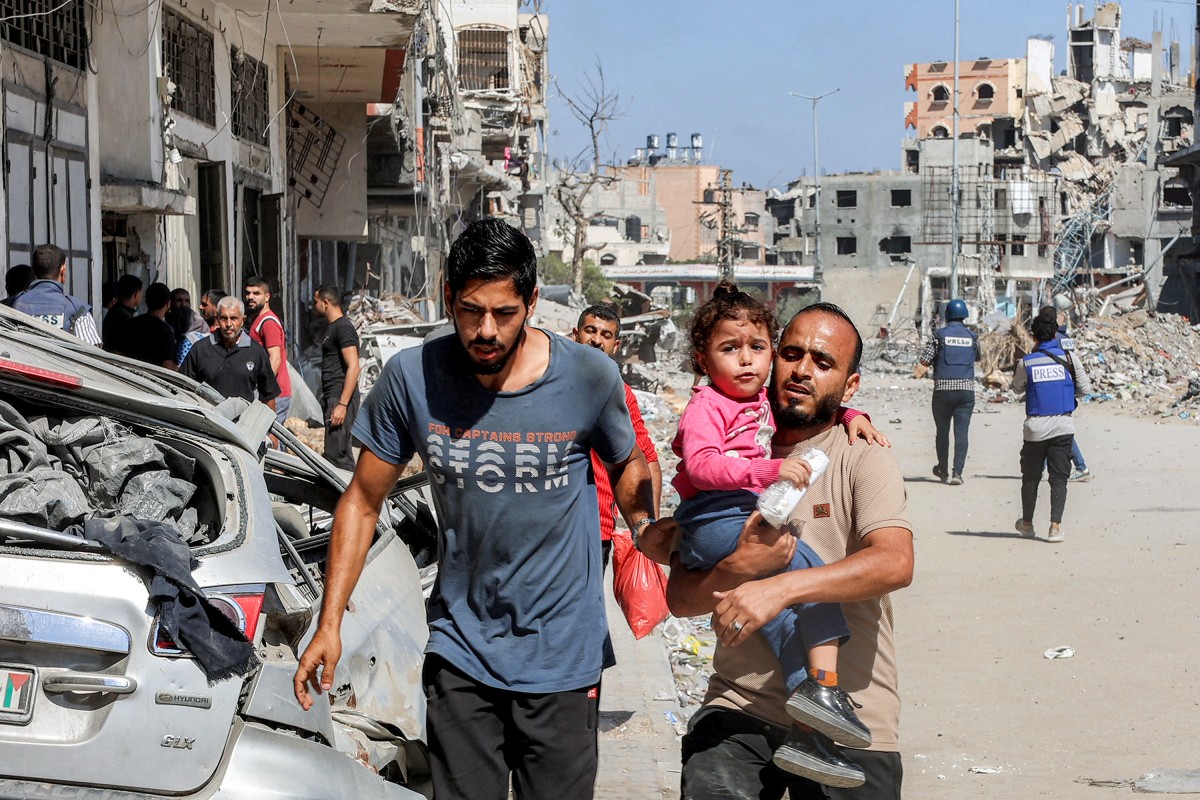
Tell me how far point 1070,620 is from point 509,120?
33537 mm

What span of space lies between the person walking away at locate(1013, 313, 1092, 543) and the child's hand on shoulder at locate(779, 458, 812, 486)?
8.34 meters

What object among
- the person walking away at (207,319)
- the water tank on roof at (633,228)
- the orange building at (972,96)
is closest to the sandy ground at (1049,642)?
the person walking away at (207,319)

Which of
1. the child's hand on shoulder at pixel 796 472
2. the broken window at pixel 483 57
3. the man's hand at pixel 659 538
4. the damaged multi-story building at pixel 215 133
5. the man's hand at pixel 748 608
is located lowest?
the man's hand at pixel 748 608

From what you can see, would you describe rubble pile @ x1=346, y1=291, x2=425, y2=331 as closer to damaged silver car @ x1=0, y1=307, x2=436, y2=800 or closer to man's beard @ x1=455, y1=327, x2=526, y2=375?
damaged silver car @ x1=0, y1=307, x2=436, y2=800

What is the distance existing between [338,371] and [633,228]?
281 feet

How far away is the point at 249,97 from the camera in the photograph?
15.4 m

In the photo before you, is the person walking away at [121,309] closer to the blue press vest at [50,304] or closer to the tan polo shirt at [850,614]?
the blue press vest at [50,304]

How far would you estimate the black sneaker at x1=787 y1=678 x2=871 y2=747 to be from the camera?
302cm

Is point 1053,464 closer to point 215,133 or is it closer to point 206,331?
point 206,331

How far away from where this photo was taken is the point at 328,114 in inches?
776

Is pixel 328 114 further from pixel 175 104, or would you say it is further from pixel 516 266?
pixel 516 266

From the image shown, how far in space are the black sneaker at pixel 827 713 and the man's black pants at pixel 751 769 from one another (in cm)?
19

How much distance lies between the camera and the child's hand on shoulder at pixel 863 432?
330 cm

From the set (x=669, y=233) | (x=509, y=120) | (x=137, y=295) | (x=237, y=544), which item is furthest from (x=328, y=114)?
(x=669, y=233)
